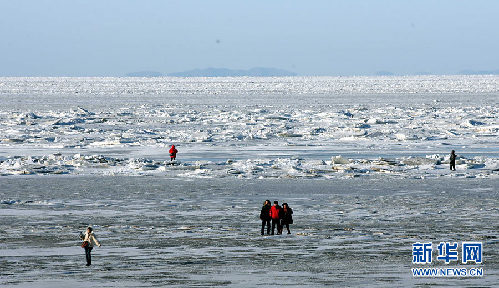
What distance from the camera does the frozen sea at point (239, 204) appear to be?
450 inches

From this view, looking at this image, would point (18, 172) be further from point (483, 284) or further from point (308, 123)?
point (308, 123)

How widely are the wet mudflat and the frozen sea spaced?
0.04 meters

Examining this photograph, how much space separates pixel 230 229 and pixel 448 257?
172 inches

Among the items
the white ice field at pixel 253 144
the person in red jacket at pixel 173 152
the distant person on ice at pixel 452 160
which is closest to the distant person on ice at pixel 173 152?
the person in red jacket at pixel 173 152

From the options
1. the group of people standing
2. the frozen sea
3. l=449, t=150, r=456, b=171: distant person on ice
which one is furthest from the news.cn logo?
l=449, t=150, r=456, b=171: distant person on ice

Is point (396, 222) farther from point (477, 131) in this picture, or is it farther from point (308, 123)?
point (308, 123)

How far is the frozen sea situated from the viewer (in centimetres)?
1143

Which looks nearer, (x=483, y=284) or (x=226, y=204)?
(x=483, y=284)

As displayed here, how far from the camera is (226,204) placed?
18.2 metres

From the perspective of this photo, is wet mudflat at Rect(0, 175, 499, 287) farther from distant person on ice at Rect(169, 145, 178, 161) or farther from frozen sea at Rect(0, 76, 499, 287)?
distant person on ice at Rect(169, 145, 178, 161)

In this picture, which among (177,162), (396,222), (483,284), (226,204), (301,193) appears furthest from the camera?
(177,162)

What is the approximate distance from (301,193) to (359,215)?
11.9 feet

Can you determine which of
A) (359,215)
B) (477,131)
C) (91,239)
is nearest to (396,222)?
(359,215)

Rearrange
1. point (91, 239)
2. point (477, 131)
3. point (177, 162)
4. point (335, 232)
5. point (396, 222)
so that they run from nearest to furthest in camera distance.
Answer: point (91, 239), point (335, 232), point (396, 222), point (177, 162), point (477, 131)
